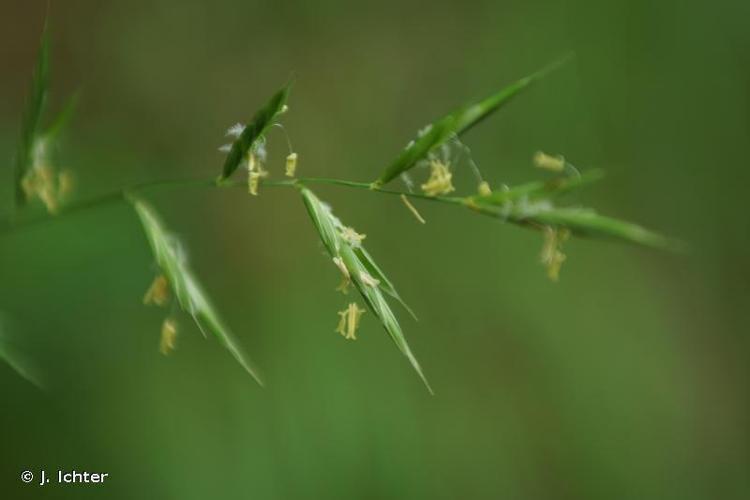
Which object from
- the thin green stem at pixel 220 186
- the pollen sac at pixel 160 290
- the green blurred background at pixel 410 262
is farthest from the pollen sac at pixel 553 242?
the green blurred background at pixel 410 262

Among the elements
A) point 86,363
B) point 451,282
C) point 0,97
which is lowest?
point 86,363

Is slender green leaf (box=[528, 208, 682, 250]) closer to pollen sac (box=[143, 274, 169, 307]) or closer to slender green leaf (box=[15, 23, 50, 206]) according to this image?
pollen sac (box=[143, 274, 169, 307])

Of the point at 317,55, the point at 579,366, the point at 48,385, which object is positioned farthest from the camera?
the point at 317,55

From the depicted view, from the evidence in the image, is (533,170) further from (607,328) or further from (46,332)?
(46,332)

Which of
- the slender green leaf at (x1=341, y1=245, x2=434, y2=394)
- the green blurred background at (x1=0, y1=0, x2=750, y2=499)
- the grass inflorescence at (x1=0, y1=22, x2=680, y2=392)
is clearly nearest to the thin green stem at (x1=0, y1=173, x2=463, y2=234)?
the grass inflorescence at (x1=0, y1=22, x2=680, y2=392)

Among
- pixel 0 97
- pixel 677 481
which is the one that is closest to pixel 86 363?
pixel 0 97

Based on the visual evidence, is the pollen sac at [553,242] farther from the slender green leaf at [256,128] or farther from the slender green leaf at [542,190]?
the slender green leaf at [256,128]

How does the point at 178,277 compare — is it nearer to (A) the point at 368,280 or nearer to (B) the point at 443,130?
(A) the point at 368,280

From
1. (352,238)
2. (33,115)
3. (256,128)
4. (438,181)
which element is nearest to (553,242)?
(438,181)
